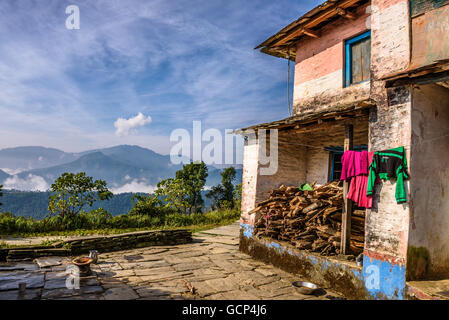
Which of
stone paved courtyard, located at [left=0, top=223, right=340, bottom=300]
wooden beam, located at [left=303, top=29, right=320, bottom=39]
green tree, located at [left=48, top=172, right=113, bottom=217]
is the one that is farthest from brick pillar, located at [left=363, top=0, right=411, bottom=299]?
green tree, located at [left=48, top=172, right=113, bottom=217]

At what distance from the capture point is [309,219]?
7.20 m

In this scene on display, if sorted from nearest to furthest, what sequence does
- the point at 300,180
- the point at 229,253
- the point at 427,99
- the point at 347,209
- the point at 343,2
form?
the point at 427,99 < the point at 347,209 < the point at 343,2 < the point at 229,253 < the point at 300,180

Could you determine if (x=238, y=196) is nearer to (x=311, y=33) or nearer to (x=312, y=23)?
(x=311, y=33)

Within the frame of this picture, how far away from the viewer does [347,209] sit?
6.21 metres

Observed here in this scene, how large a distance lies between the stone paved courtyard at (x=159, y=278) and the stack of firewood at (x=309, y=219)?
37.1 inches

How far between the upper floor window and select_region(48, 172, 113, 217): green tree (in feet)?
41.4

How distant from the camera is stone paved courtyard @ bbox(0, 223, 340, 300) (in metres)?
5.28

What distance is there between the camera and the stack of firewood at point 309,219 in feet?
21.5

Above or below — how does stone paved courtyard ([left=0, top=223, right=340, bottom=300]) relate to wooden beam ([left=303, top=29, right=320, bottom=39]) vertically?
below

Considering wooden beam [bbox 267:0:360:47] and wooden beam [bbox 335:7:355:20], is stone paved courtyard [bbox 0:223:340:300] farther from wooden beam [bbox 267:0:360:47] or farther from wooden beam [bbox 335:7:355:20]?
wooden beam [bbox 267:0:360:47]

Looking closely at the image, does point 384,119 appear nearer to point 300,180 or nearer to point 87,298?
point 300,180

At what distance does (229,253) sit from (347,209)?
166 inches

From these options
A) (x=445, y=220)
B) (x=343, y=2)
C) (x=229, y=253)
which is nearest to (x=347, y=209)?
(x=445, y=220)

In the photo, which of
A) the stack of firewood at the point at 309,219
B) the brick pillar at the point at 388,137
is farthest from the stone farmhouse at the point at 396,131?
the stack of firewood at the point at 309,219
